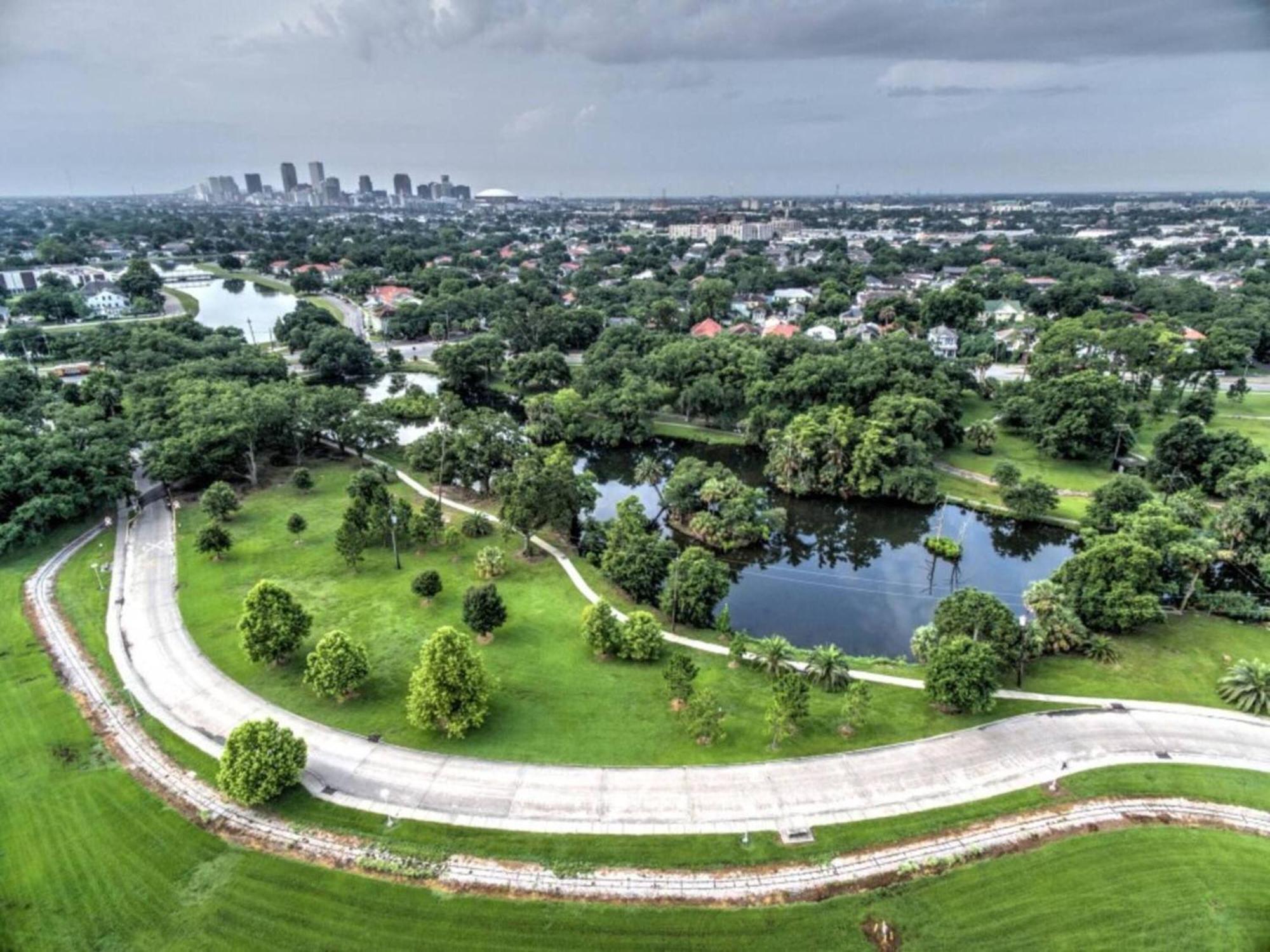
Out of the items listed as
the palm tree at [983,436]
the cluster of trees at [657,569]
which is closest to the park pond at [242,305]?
the cluster of trees at [657,569]

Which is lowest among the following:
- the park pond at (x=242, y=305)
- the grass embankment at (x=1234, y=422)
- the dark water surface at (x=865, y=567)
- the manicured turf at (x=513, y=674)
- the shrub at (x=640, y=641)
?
the dark water surface at (x=865, y=567)

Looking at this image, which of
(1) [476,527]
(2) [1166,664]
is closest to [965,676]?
(2) [1166,664]

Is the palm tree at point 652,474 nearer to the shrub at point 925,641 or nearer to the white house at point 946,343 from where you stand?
the shrub at point 925,641

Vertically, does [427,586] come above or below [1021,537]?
above

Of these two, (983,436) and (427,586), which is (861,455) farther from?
(427,586)

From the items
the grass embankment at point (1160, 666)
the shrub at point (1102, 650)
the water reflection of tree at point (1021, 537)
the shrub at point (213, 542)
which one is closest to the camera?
the grass embankment at point (1160, 666)

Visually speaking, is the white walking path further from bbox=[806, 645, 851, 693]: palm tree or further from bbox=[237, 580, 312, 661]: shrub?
bbox=[806, 645, 851, 693]: palm tree
